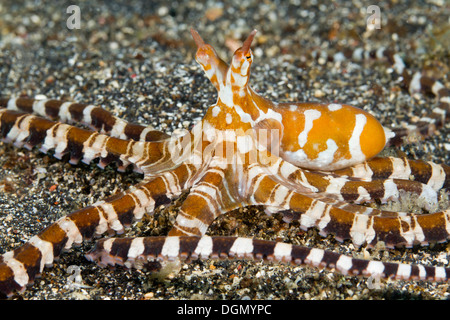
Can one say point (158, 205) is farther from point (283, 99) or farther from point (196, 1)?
point (196, 1)

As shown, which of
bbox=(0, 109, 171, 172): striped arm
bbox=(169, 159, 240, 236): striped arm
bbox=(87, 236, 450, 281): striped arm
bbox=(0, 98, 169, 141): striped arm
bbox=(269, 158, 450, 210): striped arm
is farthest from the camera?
bbox=(0, 98, 169, 141): striped arm

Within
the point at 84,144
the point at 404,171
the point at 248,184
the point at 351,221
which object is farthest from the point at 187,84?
the point at 351,221

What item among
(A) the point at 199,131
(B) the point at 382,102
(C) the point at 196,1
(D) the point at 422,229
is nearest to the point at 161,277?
(A) the point at 199,131

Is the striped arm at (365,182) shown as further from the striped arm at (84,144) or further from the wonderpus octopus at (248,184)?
the striped arm at (84,144)

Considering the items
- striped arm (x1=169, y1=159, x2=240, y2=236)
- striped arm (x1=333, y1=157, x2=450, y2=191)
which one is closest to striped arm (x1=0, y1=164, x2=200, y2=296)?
striped arm (x1=169, y1=159, x2=240, y2=236)

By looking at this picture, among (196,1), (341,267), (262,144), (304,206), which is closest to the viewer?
(341,267)

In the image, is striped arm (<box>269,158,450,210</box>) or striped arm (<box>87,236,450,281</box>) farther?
striped arm (<box>269,158,450,210</box>)

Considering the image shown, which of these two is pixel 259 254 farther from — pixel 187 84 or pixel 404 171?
pixel 187 84

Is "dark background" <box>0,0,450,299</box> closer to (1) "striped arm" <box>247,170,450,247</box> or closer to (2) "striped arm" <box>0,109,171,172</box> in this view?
(1) "striped arm" <box>247,170,450,247</box>
